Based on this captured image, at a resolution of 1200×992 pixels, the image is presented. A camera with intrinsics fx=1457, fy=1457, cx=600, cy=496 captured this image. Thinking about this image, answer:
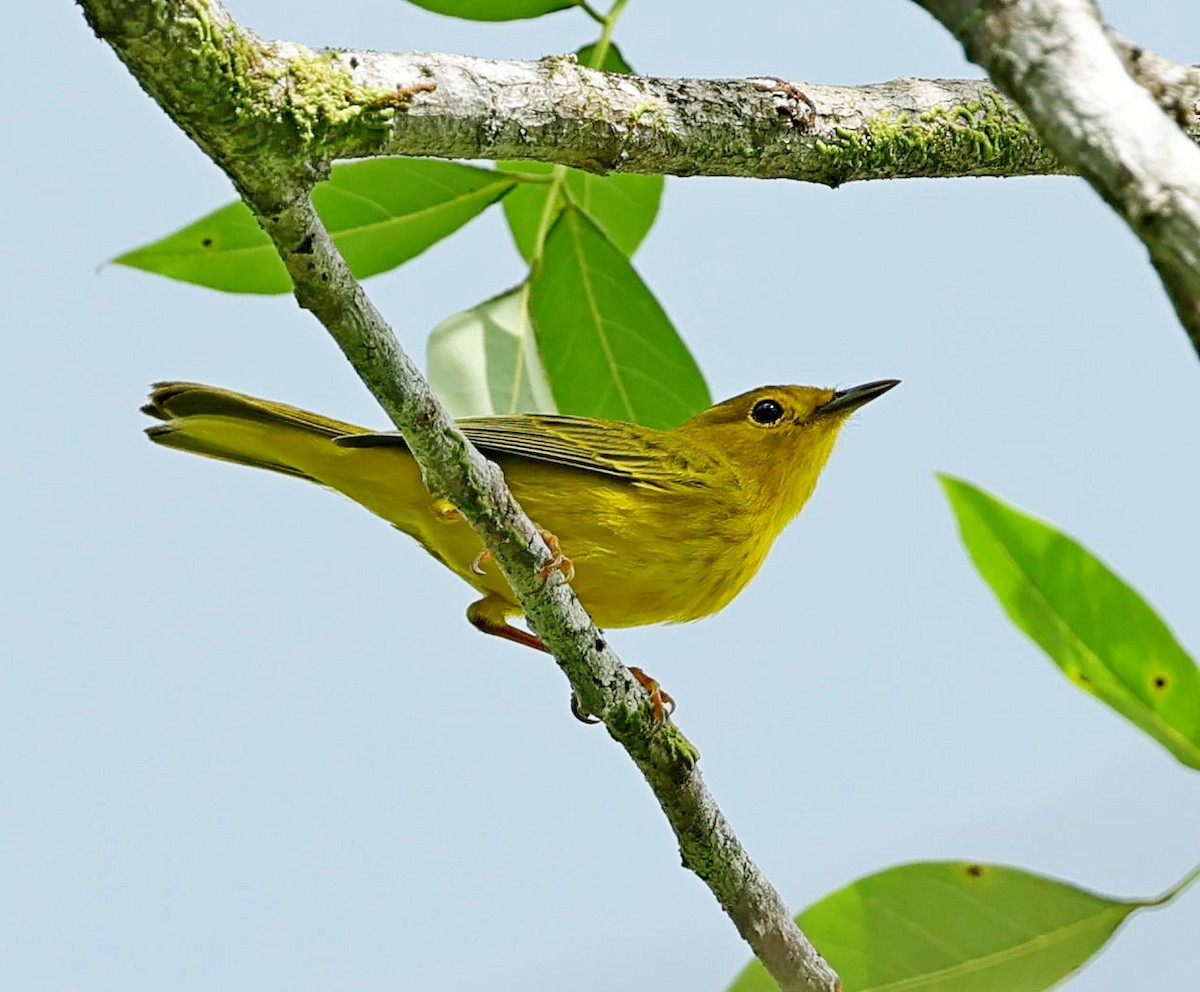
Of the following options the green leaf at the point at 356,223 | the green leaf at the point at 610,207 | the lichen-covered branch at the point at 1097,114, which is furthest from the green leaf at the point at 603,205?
the lichen-covered branch at the point at 1097,114

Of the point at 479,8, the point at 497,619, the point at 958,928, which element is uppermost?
the point at 479,8

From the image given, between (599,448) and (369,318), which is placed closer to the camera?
(369,318)

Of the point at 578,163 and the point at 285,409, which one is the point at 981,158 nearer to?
the point at 578,163

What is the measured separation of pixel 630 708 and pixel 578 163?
123 cm

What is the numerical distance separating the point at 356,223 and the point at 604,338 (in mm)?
759

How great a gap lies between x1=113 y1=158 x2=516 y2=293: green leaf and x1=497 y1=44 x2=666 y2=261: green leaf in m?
0.35

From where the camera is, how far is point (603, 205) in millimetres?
4473

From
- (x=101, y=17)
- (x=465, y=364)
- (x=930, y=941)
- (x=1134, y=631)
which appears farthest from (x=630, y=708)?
(x=101, y=17)

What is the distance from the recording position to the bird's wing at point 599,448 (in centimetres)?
444

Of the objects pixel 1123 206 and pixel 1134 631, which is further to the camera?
pixel 1134 631

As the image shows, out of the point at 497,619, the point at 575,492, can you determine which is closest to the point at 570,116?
the point at 575,492

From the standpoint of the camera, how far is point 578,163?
10.0 ft

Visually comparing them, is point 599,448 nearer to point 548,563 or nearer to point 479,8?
point 479,8

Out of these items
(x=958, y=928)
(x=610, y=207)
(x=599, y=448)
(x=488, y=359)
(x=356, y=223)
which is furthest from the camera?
(x=599, y=448)
